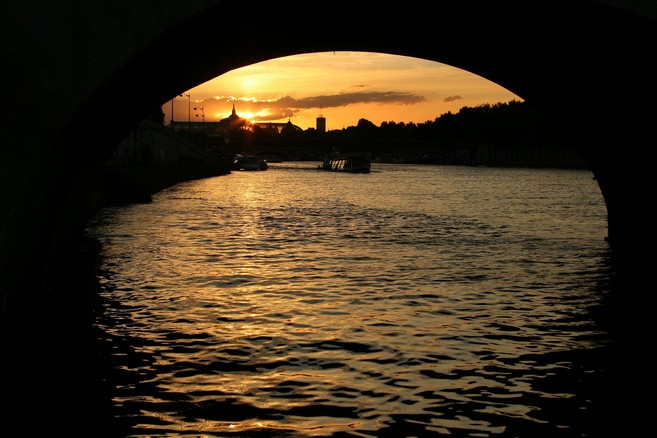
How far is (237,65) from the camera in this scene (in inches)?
667

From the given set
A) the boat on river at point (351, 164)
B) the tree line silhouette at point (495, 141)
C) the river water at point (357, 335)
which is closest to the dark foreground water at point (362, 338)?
the river water at point (357, 335)

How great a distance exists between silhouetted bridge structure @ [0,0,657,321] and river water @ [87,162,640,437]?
2186mm

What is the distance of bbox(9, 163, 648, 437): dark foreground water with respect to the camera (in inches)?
369

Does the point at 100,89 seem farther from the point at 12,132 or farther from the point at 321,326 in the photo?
the point at 321,326

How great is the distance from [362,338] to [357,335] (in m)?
0.23

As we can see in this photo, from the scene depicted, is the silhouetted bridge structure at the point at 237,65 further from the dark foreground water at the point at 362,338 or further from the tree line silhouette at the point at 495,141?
the tree line silhouette at the point at 495,141

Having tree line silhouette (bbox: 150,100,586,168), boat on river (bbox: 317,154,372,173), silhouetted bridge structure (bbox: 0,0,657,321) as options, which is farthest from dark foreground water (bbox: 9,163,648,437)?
tree line silhouette (bbox: 150,100,586,168)

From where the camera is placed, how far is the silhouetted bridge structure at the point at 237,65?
32.2 ft

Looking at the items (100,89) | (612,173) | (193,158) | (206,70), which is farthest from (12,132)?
(193,158)

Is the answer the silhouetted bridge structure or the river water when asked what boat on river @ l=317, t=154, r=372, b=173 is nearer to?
the river water

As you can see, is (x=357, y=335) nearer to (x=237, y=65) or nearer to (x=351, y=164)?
(x=237, y=65)

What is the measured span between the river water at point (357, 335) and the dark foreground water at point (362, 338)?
3cm

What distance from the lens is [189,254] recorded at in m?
24.8

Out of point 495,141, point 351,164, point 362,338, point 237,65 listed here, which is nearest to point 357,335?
point 362,338
